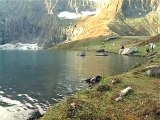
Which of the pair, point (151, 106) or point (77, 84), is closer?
point (151, 106)

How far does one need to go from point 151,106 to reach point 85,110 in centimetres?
839

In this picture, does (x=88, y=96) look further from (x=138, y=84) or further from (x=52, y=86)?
(x=52, y=86)

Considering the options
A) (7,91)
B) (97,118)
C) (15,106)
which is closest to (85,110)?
(97,118)

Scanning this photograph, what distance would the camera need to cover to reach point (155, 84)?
2532 inches

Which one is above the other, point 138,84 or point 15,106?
point 138,84

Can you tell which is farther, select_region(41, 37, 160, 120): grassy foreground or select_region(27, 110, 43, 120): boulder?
select_region(27, 110, 43, 120): boulder

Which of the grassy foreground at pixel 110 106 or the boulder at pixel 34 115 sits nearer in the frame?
the grassy foreground at pixel 110 106

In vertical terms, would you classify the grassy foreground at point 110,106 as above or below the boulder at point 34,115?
above

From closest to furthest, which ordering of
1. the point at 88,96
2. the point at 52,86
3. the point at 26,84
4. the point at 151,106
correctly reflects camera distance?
1. the point at 151,106
2. the point at 88,96
3. the point at 52,86
4. the point at 26,84

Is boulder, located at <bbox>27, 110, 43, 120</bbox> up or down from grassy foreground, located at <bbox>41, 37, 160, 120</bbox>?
down

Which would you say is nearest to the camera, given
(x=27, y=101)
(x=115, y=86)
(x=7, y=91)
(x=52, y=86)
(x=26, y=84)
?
(x=115, y=86)

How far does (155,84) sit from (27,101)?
78.4 ft

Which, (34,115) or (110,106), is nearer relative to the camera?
(110,106)

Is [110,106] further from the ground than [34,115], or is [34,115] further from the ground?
[110,106]
